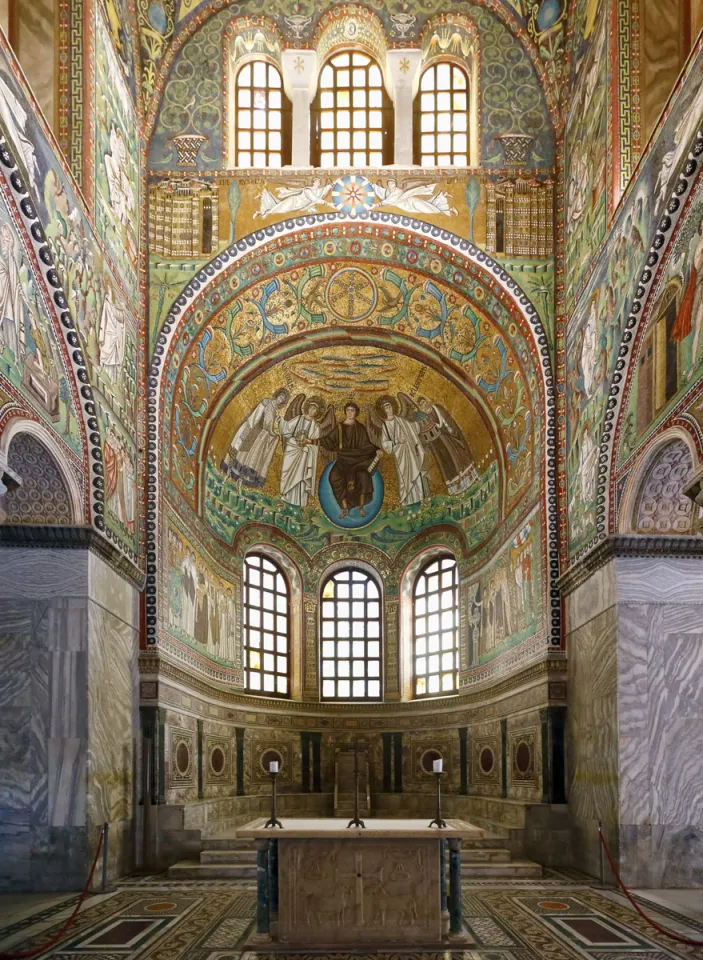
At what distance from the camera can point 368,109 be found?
67.8 feet

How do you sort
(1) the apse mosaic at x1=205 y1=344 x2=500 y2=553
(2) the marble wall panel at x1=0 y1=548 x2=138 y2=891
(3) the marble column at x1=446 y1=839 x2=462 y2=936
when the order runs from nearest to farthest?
(3) the marble column at x1=446 y1=839 x2=462 y2=936 → (2) the marble wall panel at x1=0 y1=548 x2=138 y2=891 → (1) the apse mosaic at x1=205 y1=344 x2=500 y2=553

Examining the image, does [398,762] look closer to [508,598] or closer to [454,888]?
[508,598]

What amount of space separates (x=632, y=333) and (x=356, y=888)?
7.91 m

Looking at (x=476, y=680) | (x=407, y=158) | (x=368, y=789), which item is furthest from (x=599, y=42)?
(x=368, y=789)

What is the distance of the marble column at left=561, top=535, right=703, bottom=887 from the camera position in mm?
14656

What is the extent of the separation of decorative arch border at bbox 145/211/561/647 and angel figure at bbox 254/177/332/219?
20 centimetres

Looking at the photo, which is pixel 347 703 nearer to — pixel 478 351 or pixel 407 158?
pixel 478 351

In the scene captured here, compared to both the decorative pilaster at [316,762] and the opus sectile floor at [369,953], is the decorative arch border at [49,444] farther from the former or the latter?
the decorative pilaster at [316,762]

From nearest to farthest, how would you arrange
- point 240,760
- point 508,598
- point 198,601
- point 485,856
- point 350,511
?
point 485,856 → point 508,598 → point 198,601 → point 240,760 → point 350,511

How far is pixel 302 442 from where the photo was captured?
2509 centimetres

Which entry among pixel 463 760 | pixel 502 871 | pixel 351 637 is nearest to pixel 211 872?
pixel 502 871

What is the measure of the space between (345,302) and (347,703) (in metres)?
9.25

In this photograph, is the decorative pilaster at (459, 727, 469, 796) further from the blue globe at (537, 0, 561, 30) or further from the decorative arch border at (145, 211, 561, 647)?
the blue globe at (537, 0, 561, 30)

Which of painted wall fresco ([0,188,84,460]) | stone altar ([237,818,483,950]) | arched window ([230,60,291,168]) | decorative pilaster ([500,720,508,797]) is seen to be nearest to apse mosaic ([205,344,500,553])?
arched window ([230,60,291,168])
